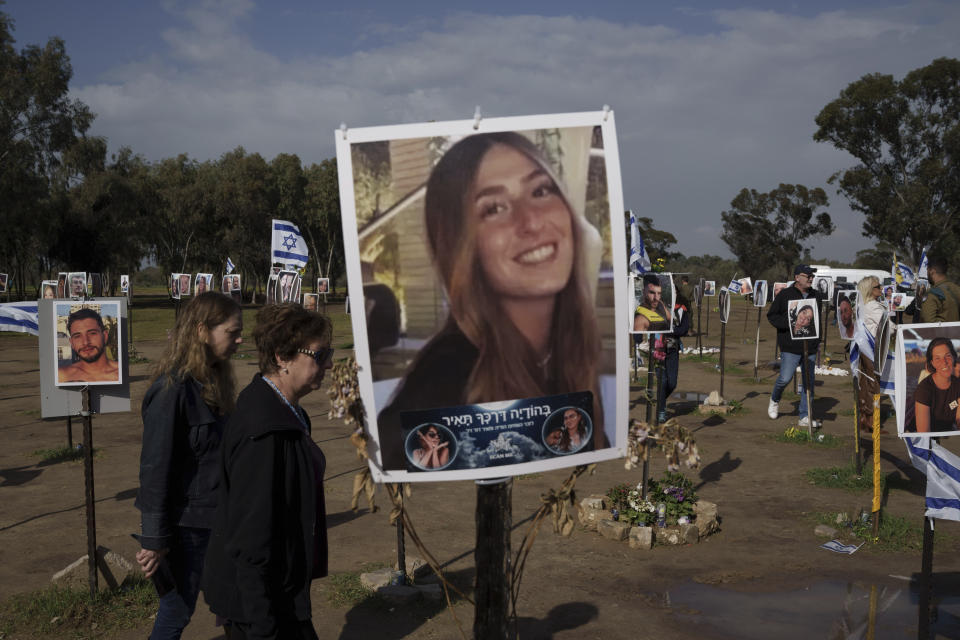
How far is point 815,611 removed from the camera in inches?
194

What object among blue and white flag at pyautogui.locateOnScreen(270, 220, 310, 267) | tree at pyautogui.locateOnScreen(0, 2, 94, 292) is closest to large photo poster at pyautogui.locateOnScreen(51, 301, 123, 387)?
blue and white flag at pyautogui.locateOnScreen(270, 220, 310, 267)

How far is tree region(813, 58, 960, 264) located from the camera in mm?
42688

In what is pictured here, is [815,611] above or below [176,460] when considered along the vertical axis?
below

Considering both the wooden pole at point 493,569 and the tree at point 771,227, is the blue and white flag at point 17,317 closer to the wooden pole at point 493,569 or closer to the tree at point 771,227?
the wooden pole at point 493,569

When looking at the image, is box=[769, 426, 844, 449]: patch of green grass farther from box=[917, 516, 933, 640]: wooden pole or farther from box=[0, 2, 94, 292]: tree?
box=[0, 2, 94, 292]: tree

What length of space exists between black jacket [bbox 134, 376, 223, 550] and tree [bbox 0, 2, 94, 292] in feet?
133

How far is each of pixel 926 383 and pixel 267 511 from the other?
3.58 meters

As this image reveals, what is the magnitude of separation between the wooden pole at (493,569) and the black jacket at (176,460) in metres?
1.28

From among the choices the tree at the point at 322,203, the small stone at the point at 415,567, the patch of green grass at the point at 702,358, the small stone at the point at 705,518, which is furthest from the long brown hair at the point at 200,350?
the tree at the point at 322,203

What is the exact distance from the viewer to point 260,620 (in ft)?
7.34

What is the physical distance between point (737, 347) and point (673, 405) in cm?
1309

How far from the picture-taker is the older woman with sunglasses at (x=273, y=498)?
224cm

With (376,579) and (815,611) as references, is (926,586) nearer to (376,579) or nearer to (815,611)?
(815,611)

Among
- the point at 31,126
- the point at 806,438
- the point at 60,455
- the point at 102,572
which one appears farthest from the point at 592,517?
the point at 31,126
